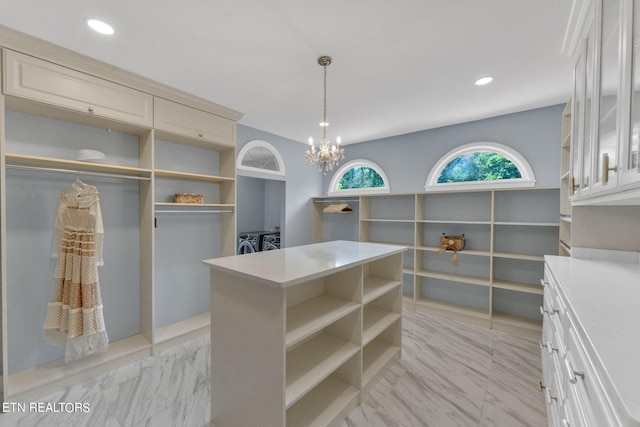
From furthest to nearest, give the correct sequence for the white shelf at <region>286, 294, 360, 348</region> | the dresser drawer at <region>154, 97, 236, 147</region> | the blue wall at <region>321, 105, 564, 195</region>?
the blue wall at <region>321, 105, 564, 195</region>, the dresser drawer at <region>154, 97, 236, 147</region>, the white shelf at <region>286, 294, 360, 348</region>

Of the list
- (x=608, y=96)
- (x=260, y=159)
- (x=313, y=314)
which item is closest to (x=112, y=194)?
(x=260, y=159)

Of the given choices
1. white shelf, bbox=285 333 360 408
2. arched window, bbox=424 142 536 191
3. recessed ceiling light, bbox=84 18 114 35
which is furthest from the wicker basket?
arched window, bbox=424 142 536 191

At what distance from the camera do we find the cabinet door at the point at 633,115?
96cm

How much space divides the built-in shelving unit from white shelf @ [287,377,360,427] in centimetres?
218

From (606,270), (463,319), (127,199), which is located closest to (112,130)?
(127,199)

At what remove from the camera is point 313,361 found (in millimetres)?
1730

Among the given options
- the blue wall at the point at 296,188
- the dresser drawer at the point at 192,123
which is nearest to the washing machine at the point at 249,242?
the blue wall at the point at 296,188

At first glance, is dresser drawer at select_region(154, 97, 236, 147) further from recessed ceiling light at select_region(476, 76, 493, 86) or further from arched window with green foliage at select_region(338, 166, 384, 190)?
recessed ceiling light at select_region(476, 76, 493, 86)

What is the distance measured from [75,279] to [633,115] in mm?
3525

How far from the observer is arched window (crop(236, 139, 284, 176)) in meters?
3.79

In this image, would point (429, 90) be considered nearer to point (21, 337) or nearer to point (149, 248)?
point (149, 248)

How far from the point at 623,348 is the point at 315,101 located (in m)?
2.98

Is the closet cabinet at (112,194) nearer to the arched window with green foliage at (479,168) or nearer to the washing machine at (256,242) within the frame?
the washing machine at (256,242)

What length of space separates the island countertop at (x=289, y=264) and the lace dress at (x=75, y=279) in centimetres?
125
